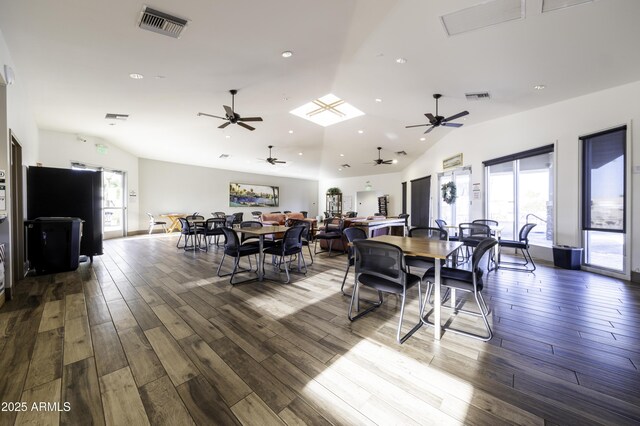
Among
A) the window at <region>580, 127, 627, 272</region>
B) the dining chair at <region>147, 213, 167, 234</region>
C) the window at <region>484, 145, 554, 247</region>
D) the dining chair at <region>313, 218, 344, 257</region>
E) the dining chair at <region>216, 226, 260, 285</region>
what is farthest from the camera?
the dining chair at <region>147, 213, 167, 234</region>

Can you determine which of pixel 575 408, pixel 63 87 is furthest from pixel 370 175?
pixel 575 408

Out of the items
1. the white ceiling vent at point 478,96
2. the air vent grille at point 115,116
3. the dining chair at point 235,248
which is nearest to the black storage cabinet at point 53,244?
the dining chair at point 235,248

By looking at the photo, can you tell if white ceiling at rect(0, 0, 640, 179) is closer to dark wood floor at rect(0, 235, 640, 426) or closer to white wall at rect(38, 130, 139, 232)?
white wall at rect(38, 130, 139, 232)

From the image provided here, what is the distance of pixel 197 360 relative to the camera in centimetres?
182

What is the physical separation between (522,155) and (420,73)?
3215 millimetres

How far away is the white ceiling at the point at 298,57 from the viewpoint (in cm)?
280

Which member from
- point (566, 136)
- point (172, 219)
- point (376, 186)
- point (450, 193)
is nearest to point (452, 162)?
point (450, 193)

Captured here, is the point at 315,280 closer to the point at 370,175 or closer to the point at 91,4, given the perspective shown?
the point at 91,4

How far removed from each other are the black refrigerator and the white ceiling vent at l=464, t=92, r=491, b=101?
24.8 ft

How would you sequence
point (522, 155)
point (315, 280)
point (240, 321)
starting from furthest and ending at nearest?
point (522, 155) → point (315, 280) → point (240, 321)

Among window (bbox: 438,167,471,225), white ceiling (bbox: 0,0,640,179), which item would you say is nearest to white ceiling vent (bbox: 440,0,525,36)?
white ceiling (bbox: 0,0,640,179)

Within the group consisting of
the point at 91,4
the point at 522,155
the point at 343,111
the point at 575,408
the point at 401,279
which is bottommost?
the point at 575,408

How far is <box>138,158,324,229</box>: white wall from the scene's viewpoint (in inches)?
375

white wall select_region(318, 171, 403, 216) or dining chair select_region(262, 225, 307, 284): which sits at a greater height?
white wall select_region(318, 171, 403, 216)
